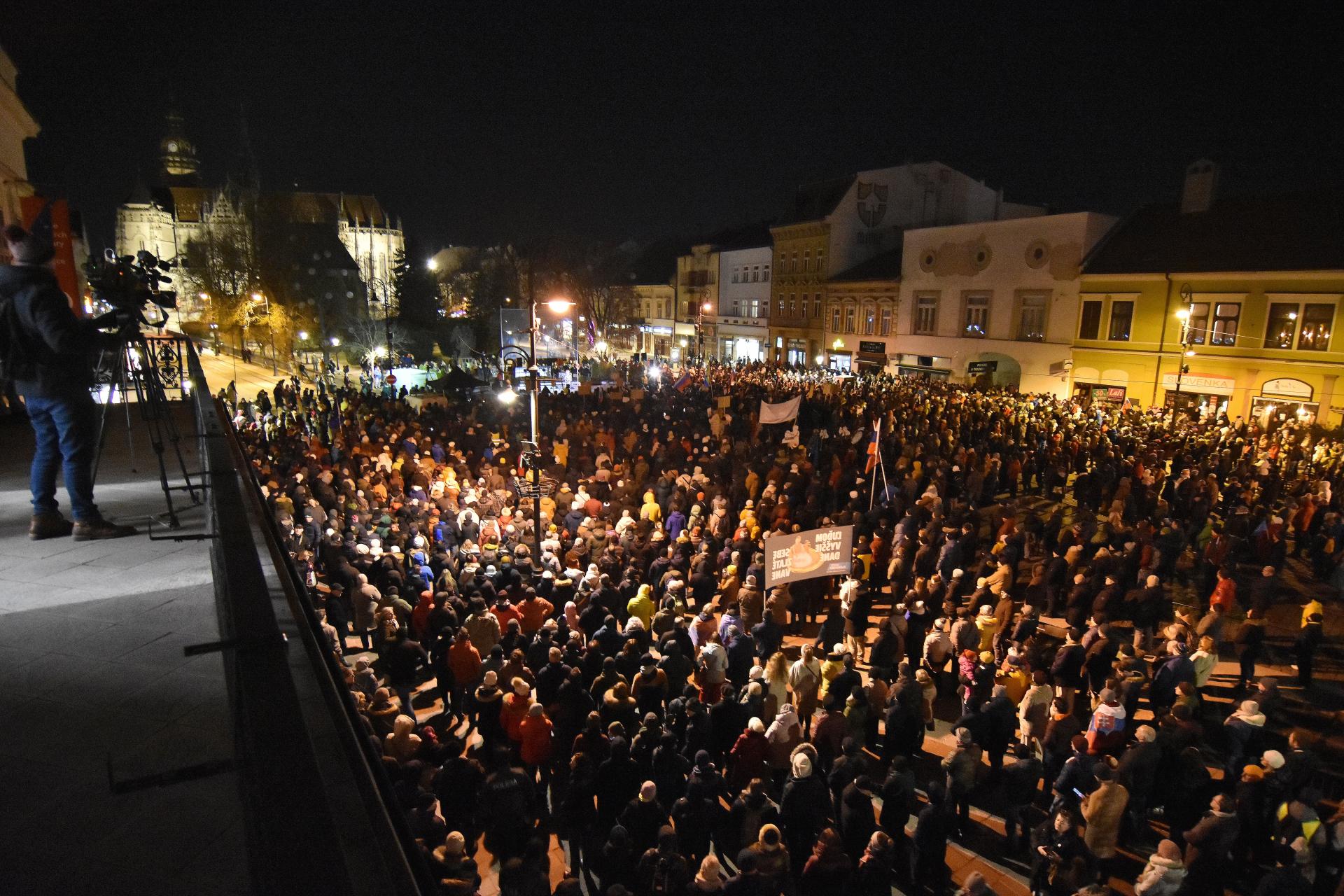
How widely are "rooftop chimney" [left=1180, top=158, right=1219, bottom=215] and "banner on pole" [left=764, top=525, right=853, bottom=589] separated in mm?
27208

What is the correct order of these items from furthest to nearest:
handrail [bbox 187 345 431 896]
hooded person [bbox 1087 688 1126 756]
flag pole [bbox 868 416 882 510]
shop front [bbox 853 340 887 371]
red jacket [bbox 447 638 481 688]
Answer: shop front [bbox 853 340 887 371]
flag pole [bbox 868 416 882 510]
red jacket [bbox 447 638 481 688]
hooded person [bbox 1087 688 1126 756]
handrail [bbox 187 345 431 896]

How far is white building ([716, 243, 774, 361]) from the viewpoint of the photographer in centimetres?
4738

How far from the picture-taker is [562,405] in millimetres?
22203

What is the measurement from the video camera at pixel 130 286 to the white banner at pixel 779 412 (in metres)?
13.1

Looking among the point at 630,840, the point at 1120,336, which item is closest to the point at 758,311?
the point at 1120,336

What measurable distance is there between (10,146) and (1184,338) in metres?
34.9

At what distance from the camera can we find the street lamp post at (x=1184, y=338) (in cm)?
2464

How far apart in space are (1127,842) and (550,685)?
5498 mm

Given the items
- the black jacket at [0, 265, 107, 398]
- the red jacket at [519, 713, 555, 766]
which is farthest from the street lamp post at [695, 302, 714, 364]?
the black jacket at [0, 265, 107, 398]

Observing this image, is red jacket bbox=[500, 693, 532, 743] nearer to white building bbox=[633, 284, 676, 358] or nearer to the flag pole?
the flag pole

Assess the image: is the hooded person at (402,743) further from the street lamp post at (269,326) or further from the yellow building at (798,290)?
the yellow building at (798,290)

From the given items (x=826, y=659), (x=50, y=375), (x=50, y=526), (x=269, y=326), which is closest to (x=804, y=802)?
(x=826, y=659)

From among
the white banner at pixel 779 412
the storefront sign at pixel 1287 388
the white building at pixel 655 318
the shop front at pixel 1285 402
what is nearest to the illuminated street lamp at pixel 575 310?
the white building at pixel 655 318

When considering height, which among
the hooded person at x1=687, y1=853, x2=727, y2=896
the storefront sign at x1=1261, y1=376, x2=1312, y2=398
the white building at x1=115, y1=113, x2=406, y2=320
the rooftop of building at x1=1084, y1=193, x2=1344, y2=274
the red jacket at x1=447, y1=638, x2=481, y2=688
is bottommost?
the hooded person at x1=687, y1=853, x2=727, y2=896
